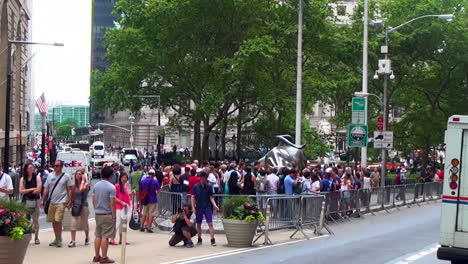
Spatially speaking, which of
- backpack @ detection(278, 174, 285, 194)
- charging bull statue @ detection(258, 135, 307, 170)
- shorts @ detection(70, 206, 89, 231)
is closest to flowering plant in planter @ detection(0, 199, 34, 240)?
shorts @ detection(70, 206, 89, 231)

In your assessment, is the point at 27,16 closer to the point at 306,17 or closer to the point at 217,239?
the point at 306,17

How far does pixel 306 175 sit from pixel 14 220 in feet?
42.0

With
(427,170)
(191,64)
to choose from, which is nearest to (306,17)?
(191,64)

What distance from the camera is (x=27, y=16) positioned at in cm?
6794

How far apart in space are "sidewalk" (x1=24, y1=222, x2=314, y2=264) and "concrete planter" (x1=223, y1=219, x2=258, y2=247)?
0.85ft

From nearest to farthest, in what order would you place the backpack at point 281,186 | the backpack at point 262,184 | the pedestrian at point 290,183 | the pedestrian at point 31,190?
the pedestrian at point 31,190 < the pedestrian at point 290,183 < the backpack at point 262,184 < the backpack at point 281,186

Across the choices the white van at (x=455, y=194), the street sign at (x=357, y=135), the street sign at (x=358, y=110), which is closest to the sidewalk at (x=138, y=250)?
the white van at (x=455, y=194)

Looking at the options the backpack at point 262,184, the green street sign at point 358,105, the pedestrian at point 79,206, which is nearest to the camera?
the pedestrian at point 79,206

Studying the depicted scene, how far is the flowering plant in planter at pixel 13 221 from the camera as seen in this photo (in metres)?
13.1

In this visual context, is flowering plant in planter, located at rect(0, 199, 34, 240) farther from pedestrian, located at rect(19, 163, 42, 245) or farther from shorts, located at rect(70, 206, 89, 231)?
shorts, located at rect(70, 206, 89, 231)

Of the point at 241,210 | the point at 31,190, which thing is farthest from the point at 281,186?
the point at 31,190

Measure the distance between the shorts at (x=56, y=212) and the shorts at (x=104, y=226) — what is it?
7.34 ft

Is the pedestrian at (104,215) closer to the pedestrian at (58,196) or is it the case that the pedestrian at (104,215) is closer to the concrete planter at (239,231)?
the pedestrian at (58,196)

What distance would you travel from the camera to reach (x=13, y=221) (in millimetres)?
13336
